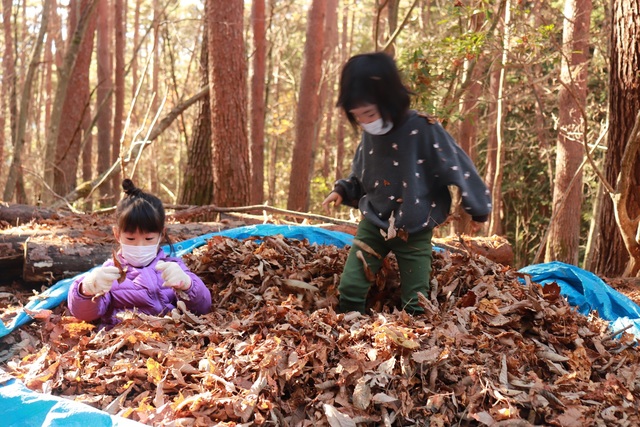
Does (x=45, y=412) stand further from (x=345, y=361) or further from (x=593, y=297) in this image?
(x=593, y=297)

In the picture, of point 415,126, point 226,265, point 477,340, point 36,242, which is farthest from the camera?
point 36,242

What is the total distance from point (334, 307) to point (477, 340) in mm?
846

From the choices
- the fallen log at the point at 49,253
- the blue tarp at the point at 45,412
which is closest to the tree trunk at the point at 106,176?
the fallen log at the point at 49,253

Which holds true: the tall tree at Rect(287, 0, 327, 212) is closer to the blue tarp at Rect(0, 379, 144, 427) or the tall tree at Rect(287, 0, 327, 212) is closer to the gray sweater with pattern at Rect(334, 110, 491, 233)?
the gray sweater with pattern at Rect(334, 110, 491, 233)

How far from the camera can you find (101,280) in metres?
2.65

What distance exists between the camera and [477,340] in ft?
8.31

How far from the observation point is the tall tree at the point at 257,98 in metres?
10.8

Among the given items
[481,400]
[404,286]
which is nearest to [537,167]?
[404,286]

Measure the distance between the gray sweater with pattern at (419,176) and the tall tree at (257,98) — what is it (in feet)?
25.3

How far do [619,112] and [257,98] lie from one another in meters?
7.06

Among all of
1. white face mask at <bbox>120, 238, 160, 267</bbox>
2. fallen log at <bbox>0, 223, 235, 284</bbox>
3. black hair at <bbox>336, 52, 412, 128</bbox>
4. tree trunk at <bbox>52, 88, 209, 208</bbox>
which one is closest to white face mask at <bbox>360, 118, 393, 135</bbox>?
black hair at <bbox>336, 52, 412, 128</bbox>

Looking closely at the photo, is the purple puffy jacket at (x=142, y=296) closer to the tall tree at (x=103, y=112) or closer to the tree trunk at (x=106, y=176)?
the tree trunk at (x=106, y=176)

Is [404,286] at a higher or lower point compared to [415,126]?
lower

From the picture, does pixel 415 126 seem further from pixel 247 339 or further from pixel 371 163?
pixel 247 339
